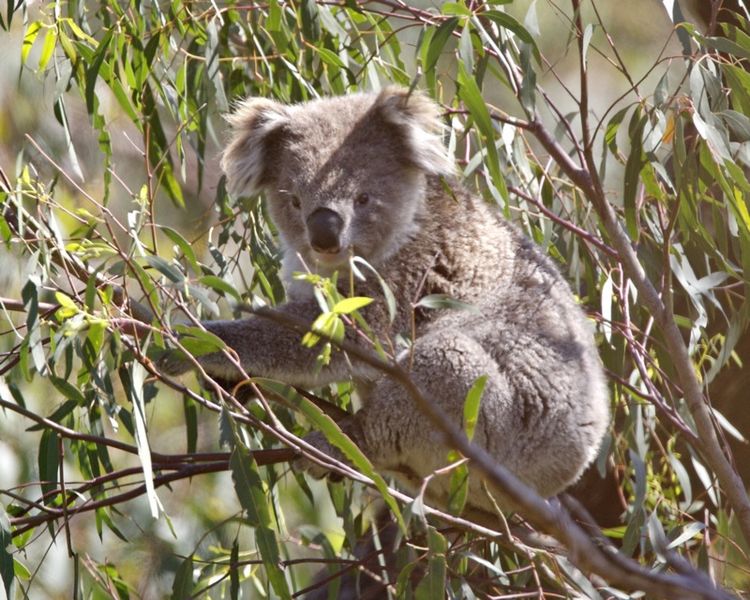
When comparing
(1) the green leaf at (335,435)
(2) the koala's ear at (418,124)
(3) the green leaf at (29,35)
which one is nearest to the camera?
(1) the green leaf at (335,435)

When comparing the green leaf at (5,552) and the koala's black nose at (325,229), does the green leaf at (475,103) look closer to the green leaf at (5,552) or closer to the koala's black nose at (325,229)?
the koala's black nose at (325,229)

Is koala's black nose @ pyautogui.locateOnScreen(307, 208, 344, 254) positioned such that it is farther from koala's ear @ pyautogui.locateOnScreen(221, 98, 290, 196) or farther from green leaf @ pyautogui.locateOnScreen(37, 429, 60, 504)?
green leaf @ pyautogui.locateOnScreen(37, 429, 60, 504)

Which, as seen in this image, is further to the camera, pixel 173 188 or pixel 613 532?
pixel 173 188

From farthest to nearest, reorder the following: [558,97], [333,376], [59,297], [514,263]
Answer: [558,97] < [514,263] < [333,376] < [59,297]

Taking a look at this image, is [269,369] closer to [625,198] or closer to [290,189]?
[290,189]

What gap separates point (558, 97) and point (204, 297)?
217 inches

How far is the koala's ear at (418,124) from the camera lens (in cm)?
271

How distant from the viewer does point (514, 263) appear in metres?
2.70

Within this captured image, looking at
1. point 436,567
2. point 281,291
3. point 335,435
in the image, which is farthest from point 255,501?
point 281,291

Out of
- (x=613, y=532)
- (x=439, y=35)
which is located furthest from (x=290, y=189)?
(x=613, y=532)

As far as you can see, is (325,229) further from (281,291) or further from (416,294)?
(281,291)

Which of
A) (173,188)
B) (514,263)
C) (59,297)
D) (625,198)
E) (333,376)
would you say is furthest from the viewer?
(173,188)

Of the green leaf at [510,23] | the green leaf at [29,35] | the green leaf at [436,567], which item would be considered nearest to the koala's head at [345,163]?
the green leaf at [29,35]

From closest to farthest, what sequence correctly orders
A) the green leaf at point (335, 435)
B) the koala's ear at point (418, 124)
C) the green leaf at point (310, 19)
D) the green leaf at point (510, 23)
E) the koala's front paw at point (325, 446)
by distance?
the green leaf at point (335, 435)
the green leaf at point (510, 23)
the koala's front paw at point (325, 446)
the green leaf at point (310, 19)
the koala's ear at point (418, 124)
